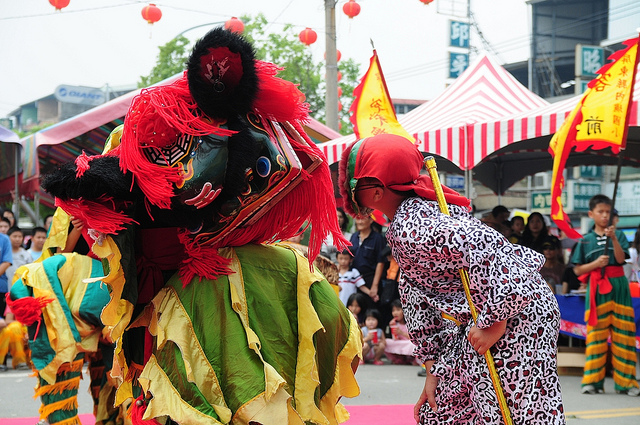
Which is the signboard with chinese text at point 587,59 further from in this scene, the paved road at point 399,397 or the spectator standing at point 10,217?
the spectator standing at point 10,217

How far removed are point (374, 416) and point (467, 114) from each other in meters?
3.92

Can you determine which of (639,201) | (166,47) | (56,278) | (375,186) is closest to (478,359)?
(375,186)

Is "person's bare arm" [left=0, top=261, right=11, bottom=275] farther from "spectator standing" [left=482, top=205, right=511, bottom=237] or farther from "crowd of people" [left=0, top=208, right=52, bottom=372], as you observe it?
"spectator standing" [left=482, top=205, right=511, bottom=237]

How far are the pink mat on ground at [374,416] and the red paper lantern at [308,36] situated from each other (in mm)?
9515

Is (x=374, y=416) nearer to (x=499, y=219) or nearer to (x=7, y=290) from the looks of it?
(x=499, y=219)

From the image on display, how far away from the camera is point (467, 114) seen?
8008mm

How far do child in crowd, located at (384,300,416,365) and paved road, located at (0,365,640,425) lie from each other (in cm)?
42

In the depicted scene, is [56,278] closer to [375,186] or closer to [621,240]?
[375,186]

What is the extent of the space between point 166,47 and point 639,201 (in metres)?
15.3

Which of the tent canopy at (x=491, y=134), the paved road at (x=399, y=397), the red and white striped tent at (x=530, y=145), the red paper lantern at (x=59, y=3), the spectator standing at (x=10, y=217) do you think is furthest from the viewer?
the red paper lantern at (x=59, y=3)

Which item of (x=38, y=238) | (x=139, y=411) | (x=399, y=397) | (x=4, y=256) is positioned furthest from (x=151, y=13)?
(x=139, y=411)

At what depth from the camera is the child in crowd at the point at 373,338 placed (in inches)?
310

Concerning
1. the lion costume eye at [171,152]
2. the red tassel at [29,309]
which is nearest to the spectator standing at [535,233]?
the red tassel at [29,309]

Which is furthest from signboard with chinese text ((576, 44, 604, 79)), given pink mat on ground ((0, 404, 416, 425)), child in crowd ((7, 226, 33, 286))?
pink mat on ground ((0, 404, 416, 425))
